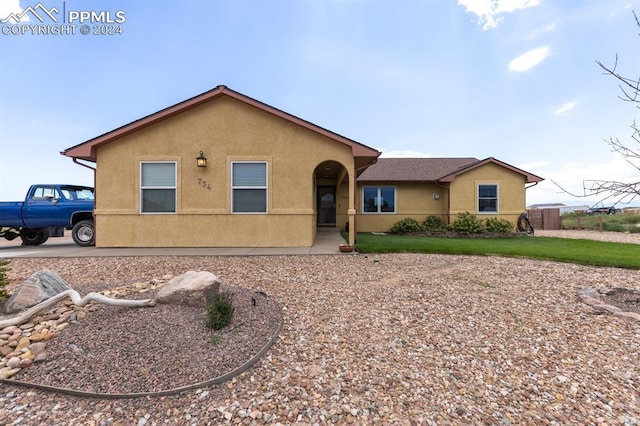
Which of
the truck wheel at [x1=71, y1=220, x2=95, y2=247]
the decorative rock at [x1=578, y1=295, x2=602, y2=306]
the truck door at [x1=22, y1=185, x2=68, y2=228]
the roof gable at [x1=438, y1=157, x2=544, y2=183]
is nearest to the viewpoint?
the decorative rock at [x1=578, y1=295, x2=602, y2=306]

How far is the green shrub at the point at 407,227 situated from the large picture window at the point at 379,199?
2.92 feet

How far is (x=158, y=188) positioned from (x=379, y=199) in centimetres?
975

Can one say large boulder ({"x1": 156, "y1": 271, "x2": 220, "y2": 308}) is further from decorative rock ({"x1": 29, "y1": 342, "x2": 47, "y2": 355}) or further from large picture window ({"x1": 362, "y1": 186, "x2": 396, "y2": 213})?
large picture window ({"x1": 362, "y1": 186, "x2": 396, "y2": 213})

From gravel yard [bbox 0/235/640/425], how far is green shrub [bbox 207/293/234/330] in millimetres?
289

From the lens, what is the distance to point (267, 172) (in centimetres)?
817

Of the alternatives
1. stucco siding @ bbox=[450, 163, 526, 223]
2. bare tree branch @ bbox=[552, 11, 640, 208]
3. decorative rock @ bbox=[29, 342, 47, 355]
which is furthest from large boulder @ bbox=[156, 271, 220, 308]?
stucco siding @ bbox=[450, 163, 526, 223]

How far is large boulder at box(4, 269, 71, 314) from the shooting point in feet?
10.1

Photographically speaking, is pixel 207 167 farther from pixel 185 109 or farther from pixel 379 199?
pixel 379 199

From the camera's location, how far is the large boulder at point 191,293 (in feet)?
10.3

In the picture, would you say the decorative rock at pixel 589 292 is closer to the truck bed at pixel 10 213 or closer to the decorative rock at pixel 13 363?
the decorative rock at pixel 13 363

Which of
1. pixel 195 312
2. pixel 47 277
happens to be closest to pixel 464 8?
pixel 195 312

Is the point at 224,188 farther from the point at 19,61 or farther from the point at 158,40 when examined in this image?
the point at 19,61

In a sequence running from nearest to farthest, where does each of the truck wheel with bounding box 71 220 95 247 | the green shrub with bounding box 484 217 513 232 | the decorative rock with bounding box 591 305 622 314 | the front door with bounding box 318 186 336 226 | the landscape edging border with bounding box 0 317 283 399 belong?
the landscape edging border with bounding box 0 317 283 399 → the decorative rock with bounding box 591 305 622 314 → the truck wheel with bounding box 71 220 95 247 → the green shrub with bounding box 484 217 513 232 → the front door with bounding box 318 186 336 226

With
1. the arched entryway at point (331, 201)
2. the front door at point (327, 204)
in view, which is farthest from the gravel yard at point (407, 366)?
the front door at point (327, 204)
